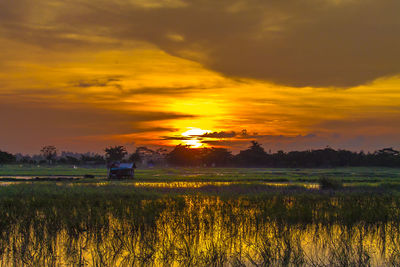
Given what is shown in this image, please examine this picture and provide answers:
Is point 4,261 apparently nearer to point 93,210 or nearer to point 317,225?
point 93,210

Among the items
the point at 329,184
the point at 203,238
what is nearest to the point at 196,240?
the point at 203,238

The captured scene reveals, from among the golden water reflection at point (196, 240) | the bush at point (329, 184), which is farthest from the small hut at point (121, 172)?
the golden water reflection at point (196, 240)

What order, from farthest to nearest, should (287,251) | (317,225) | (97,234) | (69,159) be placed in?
1. (69,159)
2. (317,225)
3. (97,234)
4. (287,251)

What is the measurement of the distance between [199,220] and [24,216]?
6.03 metres

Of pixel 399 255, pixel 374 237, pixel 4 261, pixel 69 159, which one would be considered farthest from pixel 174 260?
pixel 69 159

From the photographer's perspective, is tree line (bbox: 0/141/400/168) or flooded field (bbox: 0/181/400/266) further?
tree line (bbox: 0/141/400/168)

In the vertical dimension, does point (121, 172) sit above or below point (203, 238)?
above

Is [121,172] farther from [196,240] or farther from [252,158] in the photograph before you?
[252,158]

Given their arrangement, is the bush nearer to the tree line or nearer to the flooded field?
the flooded field

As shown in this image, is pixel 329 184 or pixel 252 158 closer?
pixel 329 184

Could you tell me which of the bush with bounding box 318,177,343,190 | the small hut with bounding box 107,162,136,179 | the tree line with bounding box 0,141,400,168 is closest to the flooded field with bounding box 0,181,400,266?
the bush with bounding box 318,177,343,190

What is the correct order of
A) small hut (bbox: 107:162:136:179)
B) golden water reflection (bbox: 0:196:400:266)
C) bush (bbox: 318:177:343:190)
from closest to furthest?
golden water reflection (bbox: 0:196:400:266)
bush (bbox: 318:177:343:190)
small hut (bbox: 107:162:136:179)

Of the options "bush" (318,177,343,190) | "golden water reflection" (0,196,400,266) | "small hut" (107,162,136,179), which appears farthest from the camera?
"small hut" (107,162,136,179)

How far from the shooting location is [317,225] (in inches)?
520
